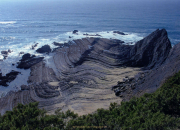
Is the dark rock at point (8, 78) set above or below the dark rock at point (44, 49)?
below

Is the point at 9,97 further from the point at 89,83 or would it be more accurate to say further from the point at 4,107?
the point at 89,83

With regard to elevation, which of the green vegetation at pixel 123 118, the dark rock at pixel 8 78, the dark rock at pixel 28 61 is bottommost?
the green vegetation at pixel 123 118

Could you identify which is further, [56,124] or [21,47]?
[21,47]

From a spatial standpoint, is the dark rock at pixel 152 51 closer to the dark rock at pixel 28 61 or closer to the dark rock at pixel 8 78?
the dark rock at pixel 28 61

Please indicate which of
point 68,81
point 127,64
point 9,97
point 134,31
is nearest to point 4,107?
point 9,97

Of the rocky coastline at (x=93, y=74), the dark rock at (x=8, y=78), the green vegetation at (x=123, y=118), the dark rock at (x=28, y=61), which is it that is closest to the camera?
the green vegetation at (x=123, y=118)

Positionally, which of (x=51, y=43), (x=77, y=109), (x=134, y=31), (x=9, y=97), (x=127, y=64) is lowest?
(x=77, y=109)

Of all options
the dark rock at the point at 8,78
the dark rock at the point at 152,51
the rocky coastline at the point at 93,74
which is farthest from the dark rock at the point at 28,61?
the dark rock at the point at 152,51
